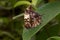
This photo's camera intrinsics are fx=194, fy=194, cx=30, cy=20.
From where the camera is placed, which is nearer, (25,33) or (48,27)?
(25,33)

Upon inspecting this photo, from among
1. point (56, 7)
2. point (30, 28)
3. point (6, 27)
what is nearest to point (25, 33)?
point (30, 28)

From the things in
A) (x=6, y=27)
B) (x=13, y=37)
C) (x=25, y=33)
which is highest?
(x=6, y=27)

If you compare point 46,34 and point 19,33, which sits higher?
point 19,33

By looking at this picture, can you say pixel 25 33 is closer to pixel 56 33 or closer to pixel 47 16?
pixel 47 16
